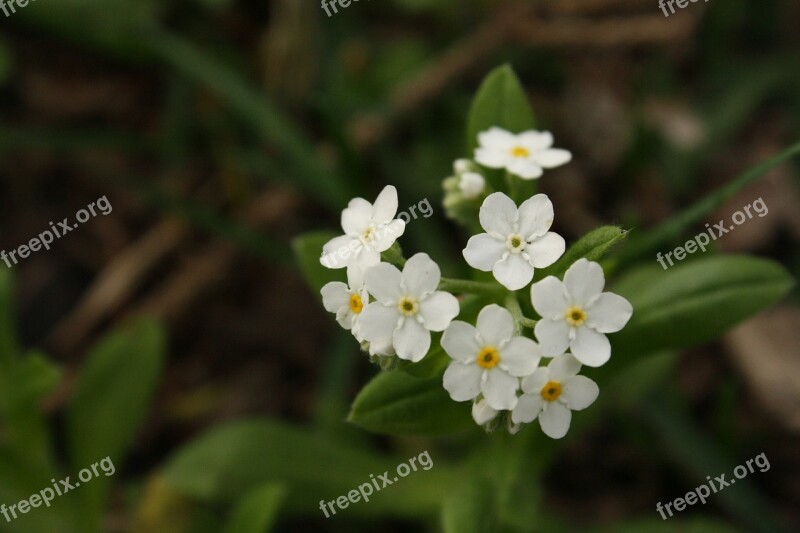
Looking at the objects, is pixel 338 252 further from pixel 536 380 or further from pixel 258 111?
pixel 258 111

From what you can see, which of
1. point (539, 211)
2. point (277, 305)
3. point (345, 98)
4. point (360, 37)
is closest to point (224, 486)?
point (277, 305)

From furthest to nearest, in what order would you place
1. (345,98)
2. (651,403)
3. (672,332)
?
(345,98) → (651,403) → (672,332)

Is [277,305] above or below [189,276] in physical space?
below

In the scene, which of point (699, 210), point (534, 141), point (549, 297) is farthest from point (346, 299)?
point (699, 210)

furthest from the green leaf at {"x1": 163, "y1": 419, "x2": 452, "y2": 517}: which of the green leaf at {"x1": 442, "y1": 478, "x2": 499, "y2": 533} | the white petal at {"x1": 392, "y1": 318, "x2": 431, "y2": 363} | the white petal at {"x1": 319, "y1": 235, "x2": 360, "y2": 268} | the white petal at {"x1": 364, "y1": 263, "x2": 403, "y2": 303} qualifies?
the white petal at {"x1": 364, "y1": 263, "x2": 403, "y2": 303}

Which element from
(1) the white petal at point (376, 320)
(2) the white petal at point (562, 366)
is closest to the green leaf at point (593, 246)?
(2) the white petal at point (562, 366)

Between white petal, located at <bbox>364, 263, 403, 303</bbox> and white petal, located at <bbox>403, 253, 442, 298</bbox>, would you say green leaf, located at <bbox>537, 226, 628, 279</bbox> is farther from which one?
white petal, located at <bbox>364, 263, 403, 303</bbox>

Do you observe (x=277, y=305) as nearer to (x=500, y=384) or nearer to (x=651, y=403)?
(x=651, y=403)
